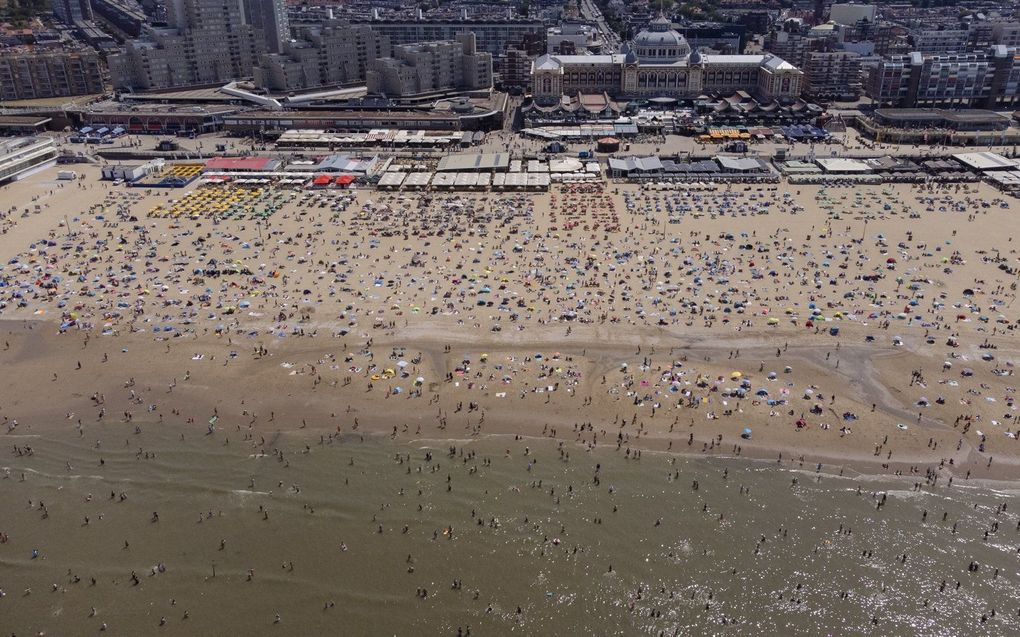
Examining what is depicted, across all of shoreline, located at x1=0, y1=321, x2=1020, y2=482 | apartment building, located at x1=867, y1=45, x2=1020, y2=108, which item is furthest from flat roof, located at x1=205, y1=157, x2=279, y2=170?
apartment building, located at x1=867, y1=45, x2=1020, y2=108

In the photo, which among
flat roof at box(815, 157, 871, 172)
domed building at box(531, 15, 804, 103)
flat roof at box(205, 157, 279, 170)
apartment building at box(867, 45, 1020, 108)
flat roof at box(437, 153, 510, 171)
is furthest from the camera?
domed building at box(531, 15, 804, 103)

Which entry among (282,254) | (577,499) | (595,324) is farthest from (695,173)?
(577,499)

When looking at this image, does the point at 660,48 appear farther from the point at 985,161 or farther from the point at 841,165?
the point at 985,161

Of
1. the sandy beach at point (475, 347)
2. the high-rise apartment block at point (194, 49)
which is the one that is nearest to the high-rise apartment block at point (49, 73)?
the high-rise apartment block at point (194, 49)

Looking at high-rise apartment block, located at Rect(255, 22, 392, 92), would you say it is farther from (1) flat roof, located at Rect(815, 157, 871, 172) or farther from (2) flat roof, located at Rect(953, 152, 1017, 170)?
(2) flat roof, located at Rect(953, 152, 1017, 170)

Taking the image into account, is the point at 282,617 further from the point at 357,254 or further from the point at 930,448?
the point at 357,254

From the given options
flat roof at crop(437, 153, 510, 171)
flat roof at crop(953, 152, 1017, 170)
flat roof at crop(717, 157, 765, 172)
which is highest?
flat roof at crop(437, 153, 510, 171)

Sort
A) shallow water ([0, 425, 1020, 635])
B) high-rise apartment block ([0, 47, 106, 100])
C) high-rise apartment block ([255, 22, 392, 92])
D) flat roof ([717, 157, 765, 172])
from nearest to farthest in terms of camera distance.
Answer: shallow water ([0, 425, 1020, 635]), flat roof ([717, 157, 765, 172]), high-rise apartment block ([0, 47, 106, 100]), high-rise apartment block ([255, 22, 392, 92])

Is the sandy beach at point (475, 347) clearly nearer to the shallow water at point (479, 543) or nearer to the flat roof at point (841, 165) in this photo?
the shallow water at point (479, 543)
